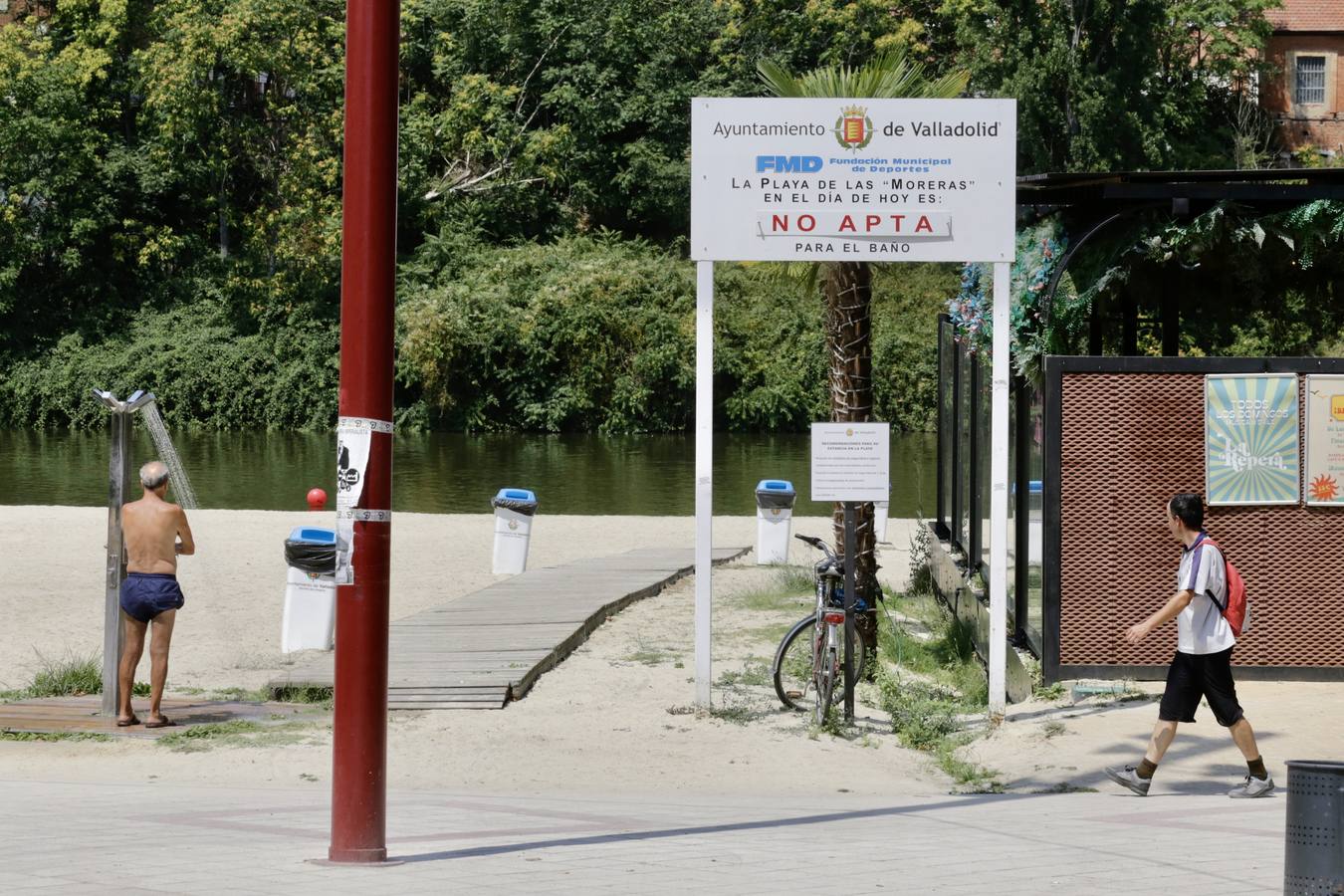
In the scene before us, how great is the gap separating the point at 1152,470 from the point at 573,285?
41001 millimetres

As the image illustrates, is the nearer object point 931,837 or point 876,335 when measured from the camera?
point 931,837

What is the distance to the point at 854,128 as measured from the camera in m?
11.1

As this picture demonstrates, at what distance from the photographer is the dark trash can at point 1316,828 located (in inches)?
208

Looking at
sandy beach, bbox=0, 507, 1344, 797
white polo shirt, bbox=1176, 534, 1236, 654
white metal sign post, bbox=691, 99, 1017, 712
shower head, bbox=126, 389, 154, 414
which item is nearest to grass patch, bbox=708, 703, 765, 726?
sandy beach, bbox=0, 507, 1344, 797

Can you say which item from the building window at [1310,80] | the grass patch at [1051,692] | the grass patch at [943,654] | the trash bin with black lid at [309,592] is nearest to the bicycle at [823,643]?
the grass patch at [943,654]

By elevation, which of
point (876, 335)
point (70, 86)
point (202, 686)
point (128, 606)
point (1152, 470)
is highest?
point (70, 86)

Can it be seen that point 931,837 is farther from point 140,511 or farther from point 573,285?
point 573,285

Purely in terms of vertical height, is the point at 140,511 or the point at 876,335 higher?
the point at 876,335

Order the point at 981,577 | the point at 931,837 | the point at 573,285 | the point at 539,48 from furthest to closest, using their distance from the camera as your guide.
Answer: the point at 539,48 < the point at 573,285 < the point at 981,577 < the point at 931,837

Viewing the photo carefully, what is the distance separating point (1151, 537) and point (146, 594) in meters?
6.58

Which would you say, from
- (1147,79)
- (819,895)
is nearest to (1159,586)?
(819,895)

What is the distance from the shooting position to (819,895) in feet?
20.6

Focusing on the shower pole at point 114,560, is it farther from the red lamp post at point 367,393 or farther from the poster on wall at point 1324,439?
the poster on wall at point 1324,439

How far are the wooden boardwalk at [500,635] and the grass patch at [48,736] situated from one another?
1521mm
